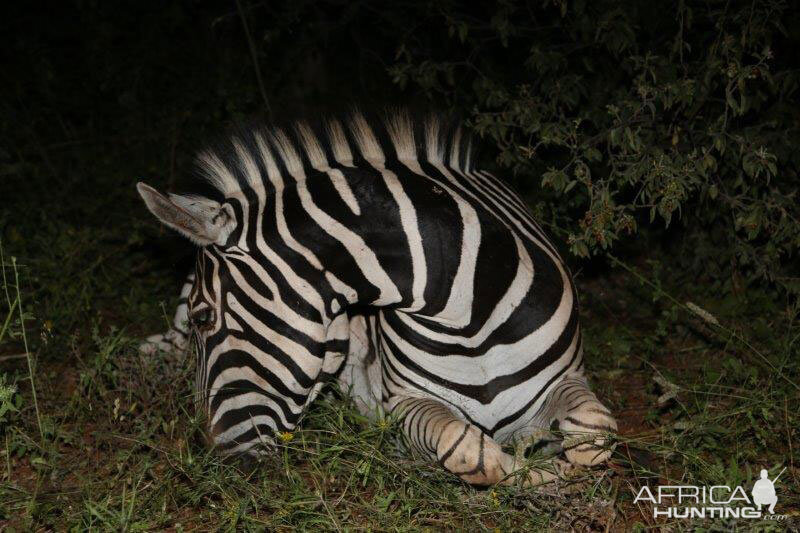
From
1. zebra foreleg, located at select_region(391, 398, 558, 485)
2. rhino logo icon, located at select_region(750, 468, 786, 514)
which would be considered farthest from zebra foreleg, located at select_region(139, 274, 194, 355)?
rhino logo icon, located at select_region(750, 468, 786, 514)

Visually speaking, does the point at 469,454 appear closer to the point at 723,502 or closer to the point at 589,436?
the point at 589,436

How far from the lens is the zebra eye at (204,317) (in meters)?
3.91

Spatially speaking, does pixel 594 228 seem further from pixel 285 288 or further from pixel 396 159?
pixel 285 288

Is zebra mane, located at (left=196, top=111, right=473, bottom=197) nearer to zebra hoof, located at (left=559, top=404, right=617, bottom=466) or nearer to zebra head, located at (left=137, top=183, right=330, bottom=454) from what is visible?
zebra head, located at (left=137, top=183, right=330, bottom=454)

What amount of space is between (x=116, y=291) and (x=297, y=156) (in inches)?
112

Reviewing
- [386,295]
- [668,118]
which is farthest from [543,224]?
[386,295]

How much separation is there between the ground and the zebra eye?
545 millimetres

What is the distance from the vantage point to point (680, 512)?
355cm

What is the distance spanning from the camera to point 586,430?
3.67m

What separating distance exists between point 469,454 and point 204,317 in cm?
136

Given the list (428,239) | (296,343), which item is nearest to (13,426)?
(296,343)

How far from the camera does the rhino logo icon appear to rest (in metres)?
3.44

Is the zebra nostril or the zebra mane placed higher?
the zebra mane

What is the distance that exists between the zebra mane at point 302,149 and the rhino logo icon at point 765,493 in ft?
6.87
